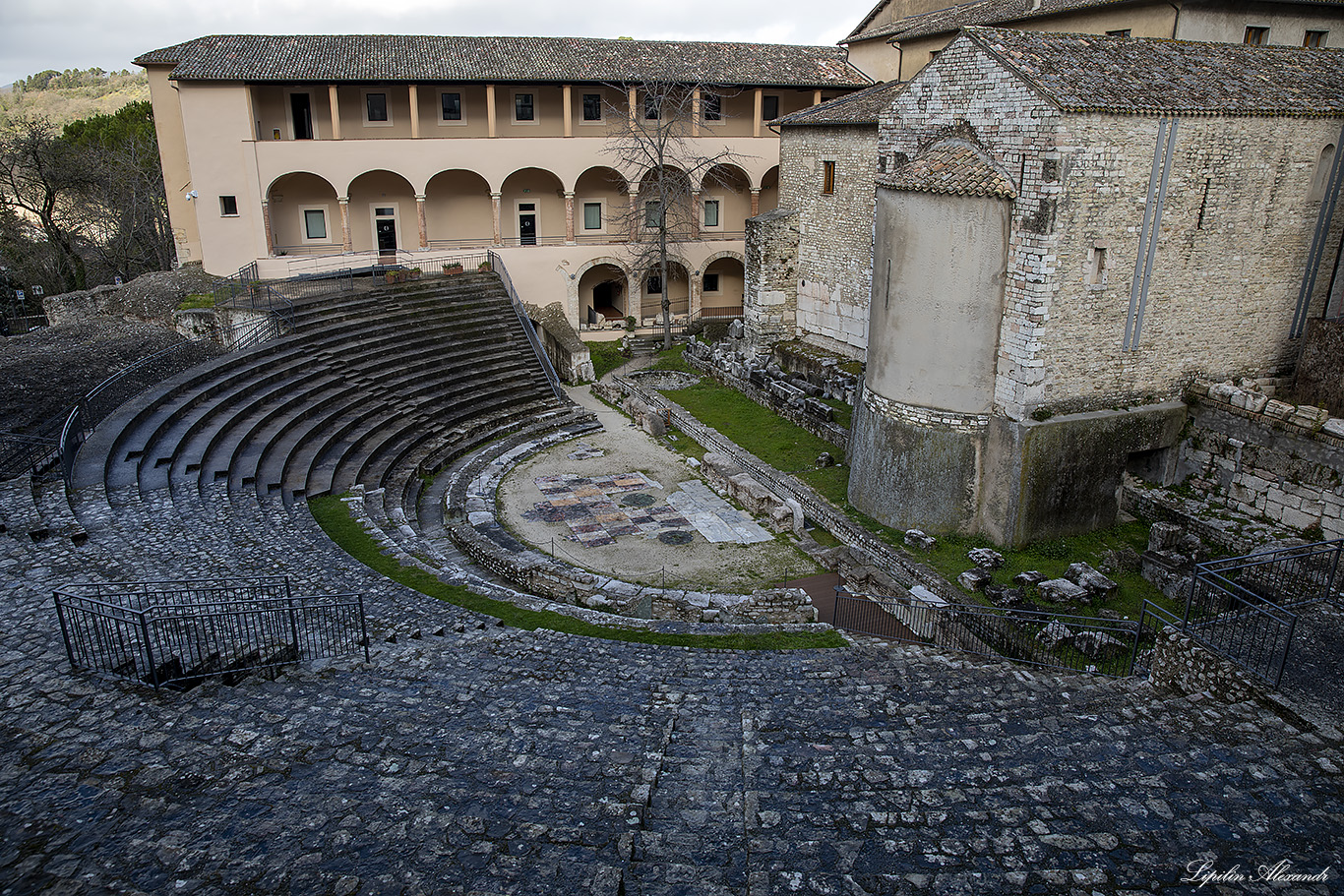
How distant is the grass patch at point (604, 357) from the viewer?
30.0 metres

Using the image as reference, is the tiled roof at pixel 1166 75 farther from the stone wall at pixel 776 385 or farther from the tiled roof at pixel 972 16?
the stone wall at pixel 776 385

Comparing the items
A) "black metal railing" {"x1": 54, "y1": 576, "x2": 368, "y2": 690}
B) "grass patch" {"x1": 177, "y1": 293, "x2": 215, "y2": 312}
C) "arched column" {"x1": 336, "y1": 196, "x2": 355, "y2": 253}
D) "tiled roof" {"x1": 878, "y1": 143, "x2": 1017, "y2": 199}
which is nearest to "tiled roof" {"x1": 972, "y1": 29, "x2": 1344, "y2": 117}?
"tiled roof" {"x1": 878, "y1": 143, "x2": 1017, "y2": 199}

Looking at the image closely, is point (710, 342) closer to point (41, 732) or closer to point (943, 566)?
point (943, 566)

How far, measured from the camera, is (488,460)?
21266 mm

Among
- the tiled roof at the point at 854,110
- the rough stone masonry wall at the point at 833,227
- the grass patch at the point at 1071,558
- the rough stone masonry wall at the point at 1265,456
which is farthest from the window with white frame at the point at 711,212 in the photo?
the grass patch at the point at 1071,558

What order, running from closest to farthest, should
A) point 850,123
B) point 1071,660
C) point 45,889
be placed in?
point 45,889
point 1071,660
point 850,123

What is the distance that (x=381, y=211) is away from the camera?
3222 cm

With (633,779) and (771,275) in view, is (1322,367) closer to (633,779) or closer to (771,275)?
(771,275)

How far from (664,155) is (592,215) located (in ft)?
14.3

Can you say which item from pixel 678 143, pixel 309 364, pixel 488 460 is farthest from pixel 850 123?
pixel 309 364

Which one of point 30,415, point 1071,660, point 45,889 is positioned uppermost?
point 30,415

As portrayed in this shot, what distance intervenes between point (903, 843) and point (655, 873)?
2160 millimetres

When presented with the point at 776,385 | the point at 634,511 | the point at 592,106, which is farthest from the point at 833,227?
the point at 634,511

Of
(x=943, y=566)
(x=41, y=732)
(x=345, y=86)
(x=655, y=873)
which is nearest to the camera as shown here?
(x=655, y=873)
